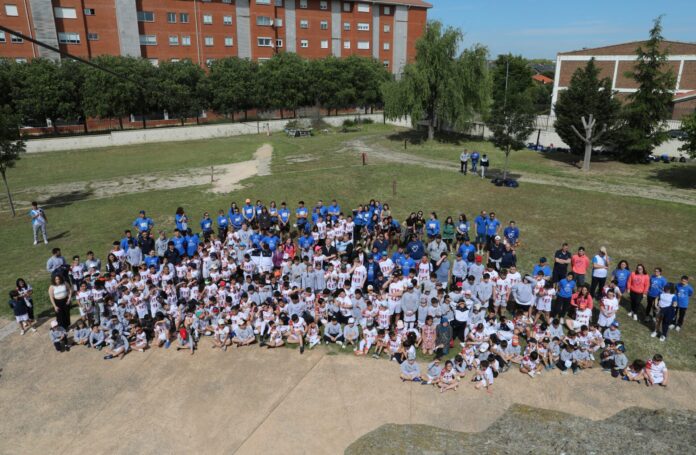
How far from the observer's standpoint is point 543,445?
8.26 meters

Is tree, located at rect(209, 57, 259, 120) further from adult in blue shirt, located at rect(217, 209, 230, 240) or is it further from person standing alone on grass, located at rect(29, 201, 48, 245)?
adult in blue shirt, located at rect(217, 209, 230, 240)

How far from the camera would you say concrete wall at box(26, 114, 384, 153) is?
3959cm

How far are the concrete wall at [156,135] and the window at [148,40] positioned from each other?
17.2 m

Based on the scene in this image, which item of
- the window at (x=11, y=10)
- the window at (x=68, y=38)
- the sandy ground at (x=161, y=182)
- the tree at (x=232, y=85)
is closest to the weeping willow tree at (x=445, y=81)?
the sandy ground at (x=161, y=182)

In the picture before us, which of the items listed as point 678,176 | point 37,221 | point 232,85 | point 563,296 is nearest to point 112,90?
point 232,85

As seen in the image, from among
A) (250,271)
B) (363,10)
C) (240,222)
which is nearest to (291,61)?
(363,10)

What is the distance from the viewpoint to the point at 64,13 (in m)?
51.0

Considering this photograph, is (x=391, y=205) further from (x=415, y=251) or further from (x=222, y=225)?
(x=222, y=225)

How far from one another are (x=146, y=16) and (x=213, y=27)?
7.69m

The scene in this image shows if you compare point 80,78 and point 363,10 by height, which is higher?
point 363,10

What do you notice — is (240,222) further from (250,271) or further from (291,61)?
(291,61)

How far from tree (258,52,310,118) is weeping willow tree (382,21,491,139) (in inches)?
641

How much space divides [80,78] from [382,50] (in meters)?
42.0

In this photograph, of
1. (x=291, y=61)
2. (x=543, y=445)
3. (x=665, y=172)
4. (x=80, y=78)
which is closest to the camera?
(x=543, y=445)
